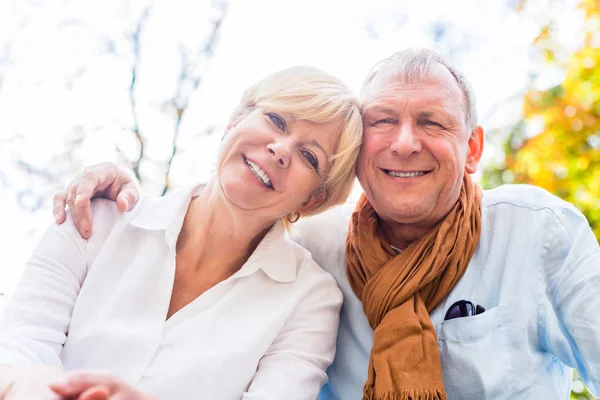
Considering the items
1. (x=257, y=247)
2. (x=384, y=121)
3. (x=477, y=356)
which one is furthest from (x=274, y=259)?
(x=477, y=356)

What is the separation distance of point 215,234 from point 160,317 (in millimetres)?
334

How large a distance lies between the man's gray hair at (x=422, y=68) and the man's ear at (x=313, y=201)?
0.46 metres

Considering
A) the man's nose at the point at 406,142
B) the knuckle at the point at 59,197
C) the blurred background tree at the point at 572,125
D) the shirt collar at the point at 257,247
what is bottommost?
the blurred background tree at the point at 572,125

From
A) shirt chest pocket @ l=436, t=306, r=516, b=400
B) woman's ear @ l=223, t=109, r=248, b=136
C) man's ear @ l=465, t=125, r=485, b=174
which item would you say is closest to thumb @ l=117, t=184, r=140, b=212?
woman's ear @ l=223, t=109, r=248, b=136

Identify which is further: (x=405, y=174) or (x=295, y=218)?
(x=295, y=218)

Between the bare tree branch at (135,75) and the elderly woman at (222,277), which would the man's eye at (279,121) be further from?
the bare tree branch at (135,75)

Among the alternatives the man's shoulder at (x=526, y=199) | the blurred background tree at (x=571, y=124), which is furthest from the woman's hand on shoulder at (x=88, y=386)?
the blurred background tree at (x=571, y=124)

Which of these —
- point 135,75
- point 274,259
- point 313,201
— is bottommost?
point 135,75

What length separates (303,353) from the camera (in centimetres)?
167

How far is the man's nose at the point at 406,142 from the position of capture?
5.99 feet

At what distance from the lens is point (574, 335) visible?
172 cm

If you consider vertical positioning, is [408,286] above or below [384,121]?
below

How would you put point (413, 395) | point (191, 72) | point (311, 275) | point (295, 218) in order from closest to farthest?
point (413, 395), point (311, 275), point (295, 218), point (191, 72)

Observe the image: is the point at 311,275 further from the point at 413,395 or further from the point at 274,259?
the point at 413,395
